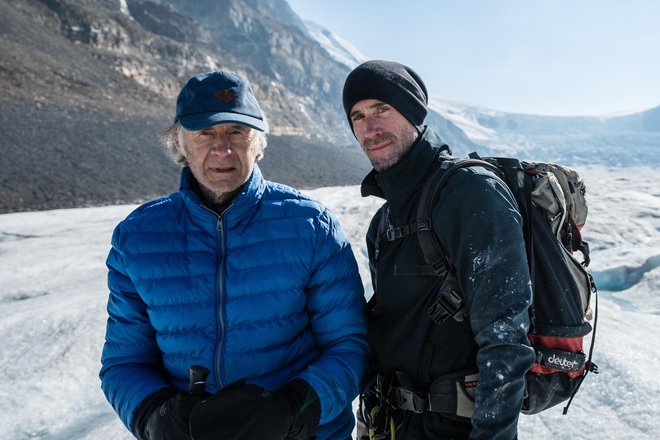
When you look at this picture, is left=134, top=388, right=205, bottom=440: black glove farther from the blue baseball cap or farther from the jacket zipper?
the blue baseball cap

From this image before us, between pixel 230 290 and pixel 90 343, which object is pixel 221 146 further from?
pixel 90 343

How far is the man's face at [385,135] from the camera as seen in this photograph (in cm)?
164

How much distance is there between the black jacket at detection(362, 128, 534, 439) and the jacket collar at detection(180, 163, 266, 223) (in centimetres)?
50

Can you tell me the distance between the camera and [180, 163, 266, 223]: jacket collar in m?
1.44

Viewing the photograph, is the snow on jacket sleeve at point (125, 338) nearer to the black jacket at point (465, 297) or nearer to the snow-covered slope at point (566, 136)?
the black jacket at point (465, 297)

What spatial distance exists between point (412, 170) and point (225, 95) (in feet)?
2.37

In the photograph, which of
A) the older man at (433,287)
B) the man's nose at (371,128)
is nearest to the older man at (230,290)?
the older man at (433,287)

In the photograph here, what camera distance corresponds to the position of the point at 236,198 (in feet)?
4.71

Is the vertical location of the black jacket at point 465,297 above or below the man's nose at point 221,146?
below

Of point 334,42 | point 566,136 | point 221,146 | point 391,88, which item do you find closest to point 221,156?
point 221,146

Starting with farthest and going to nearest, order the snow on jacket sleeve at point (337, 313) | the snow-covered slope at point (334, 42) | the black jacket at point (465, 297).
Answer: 1. the snow-covered slope at point (334, 42)
2. the snow on jacket sleeve at point (337, 313)
3. the black jacket at point (465, 297)

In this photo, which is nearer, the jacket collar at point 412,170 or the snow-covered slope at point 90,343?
the jacket collar at point 412,170

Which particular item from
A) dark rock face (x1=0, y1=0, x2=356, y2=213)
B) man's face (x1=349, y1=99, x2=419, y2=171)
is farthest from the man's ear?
dark rock face (x1=0, y1=0, x2=356, y2=213)

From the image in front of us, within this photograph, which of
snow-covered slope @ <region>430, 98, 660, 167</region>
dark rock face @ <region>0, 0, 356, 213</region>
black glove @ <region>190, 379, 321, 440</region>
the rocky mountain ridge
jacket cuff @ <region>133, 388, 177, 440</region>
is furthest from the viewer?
snow-covered slope @ <region>430, 98, 660, 167</region>
